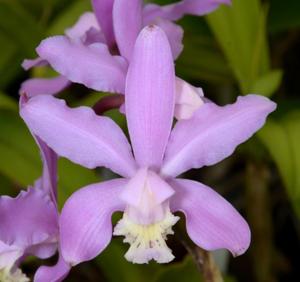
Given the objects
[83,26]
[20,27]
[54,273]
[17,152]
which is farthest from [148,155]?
[20,27]

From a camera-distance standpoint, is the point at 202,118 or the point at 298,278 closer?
the point at 202,118

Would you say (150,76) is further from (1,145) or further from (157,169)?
(1,145)

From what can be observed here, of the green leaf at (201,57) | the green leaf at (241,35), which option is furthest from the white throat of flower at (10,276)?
the green leaf at (201,57)

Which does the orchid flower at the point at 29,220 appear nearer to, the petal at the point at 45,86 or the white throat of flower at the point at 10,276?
the white throat of flower at the point at 10,276

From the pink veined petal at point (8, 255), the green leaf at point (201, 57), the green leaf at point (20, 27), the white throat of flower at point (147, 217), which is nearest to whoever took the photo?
the white throat of flower at point (147, 217)

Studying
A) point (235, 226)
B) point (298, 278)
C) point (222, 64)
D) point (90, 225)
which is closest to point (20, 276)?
point (90, 225)

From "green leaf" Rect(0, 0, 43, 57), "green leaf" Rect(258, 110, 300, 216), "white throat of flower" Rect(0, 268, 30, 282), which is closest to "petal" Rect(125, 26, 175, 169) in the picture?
"white throat of flower" Rect(0, 268, 30, 282)

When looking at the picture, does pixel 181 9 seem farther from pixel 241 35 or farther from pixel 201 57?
pixel 201 57
